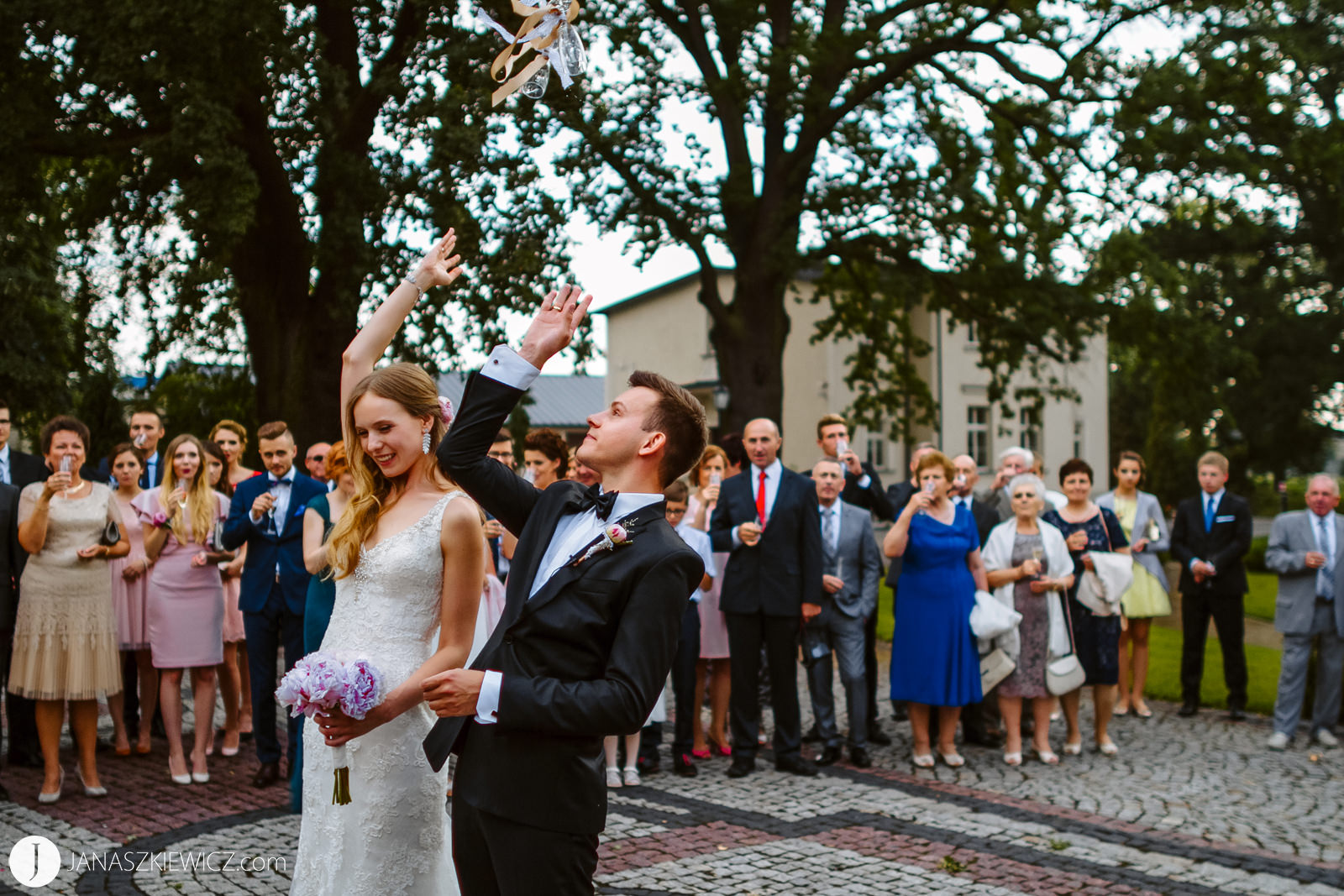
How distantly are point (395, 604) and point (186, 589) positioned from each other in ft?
16.7

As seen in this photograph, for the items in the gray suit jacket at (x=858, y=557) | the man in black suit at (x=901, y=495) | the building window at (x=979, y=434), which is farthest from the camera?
the building window at (x=979, y=434)

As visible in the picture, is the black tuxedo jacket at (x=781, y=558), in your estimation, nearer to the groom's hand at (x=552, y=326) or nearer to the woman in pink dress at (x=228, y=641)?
the woman in pink dress at (x=228, y=641)

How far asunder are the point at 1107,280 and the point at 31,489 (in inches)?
614

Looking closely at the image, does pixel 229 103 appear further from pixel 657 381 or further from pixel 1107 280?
pixel 1107 280

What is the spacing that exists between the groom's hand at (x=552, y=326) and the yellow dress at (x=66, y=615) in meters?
5.63

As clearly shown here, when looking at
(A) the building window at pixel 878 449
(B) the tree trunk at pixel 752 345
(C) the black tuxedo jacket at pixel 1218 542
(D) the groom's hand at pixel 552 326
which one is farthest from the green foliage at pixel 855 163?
(A) the building window at pixel 878 449

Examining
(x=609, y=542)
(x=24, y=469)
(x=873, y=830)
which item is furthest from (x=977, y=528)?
(x=24, y=469)

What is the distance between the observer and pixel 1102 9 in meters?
18.0

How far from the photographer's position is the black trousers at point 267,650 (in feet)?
25.6

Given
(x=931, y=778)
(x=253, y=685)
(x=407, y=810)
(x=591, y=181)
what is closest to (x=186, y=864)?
(x=253, y=685)

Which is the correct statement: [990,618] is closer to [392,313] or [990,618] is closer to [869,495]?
[869,495]

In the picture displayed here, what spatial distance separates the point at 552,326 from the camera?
3082 mm

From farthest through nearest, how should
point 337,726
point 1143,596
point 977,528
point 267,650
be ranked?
point 1143,596 < point 977,528 < point 267,650 < point 337,726

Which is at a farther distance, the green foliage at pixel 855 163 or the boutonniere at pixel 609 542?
the green foliage at pixel 855 163
